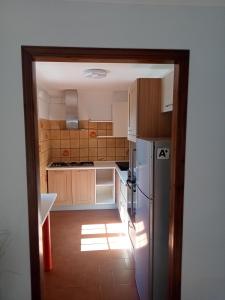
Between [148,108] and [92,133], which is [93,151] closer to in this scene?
[92,133]

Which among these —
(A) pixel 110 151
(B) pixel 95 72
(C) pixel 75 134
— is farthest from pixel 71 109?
(B) pixel 95 72

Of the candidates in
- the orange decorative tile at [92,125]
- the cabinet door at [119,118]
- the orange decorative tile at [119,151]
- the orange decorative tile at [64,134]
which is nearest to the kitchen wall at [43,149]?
the orange decorative tile at [64,134]

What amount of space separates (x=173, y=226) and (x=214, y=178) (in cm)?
39

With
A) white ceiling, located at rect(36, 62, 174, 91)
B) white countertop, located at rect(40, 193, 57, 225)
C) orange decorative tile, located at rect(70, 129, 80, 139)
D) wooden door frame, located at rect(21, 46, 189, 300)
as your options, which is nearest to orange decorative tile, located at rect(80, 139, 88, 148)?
orange decorative tile, located at rect(70, 129, 80, 139)

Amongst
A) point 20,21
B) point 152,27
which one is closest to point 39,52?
point 20,21

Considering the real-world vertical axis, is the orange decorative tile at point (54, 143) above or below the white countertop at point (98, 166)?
above

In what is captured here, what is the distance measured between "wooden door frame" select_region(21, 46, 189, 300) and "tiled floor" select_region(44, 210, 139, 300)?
3.14 feet

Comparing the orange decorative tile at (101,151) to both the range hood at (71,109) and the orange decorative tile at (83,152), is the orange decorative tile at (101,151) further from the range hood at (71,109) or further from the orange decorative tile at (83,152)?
the range hood at (71,109)

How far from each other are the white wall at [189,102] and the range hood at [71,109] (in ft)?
9.53

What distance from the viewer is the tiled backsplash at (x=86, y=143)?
4418mm

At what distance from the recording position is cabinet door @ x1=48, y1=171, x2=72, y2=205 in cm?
400

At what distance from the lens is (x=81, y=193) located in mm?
4109

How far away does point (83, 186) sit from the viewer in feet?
13.4

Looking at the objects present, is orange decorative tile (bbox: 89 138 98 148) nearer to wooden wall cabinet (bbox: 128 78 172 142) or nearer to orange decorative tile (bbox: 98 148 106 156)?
orange decorative tile (bbox: 98 148 106 156)
